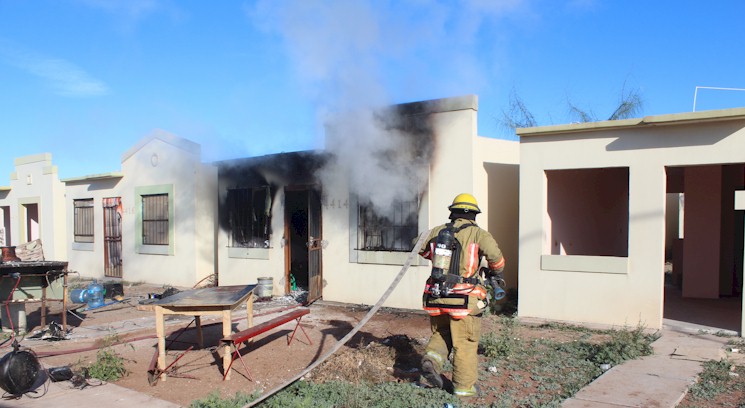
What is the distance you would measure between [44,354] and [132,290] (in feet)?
23.1

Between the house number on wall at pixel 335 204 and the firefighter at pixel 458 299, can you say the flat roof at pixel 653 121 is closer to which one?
the house number on wall at pixel 335 204

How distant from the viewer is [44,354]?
6996 mm

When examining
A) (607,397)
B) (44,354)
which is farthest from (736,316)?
(44,354)

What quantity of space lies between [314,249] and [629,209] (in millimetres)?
5667

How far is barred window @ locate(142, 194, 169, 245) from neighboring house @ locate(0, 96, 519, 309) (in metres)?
0.03

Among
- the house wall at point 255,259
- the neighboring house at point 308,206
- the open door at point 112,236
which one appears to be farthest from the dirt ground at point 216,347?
the open door at point 112,236

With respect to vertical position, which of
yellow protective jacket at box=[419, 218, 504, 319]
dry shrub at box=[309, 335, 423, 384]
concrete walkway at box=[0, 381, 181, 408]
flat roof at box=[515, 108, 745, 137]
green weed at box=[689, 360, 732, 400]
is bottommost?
concrete walkway at box=[0, 381, 181, 408]

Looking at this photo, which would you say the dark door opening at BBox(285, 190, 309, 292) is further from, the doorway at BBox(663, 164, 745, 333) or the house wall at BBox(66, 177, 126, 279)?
the doorway at BBox(663, 164, 745, 333)

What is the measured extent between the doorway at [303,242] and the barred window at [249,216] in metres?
0.53

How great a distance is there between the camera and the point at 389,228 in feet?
33.2

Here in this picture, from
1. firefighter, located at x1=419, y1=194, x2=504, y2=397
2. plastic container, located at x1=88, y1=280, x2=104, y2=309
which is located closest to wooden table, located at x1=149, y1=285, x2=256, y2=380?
firefighter, located at x1=419, y1=194, x2=504, y2=397

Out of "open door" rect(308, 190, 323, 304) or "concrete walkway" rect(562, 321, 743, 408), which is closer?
"concrete walkway" rect(562, 321, 743, 408)

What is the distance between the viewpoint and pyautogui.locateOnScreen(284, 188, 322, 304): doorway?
35.4ft

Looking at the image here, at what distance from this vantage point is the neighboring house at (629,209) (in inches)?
301
